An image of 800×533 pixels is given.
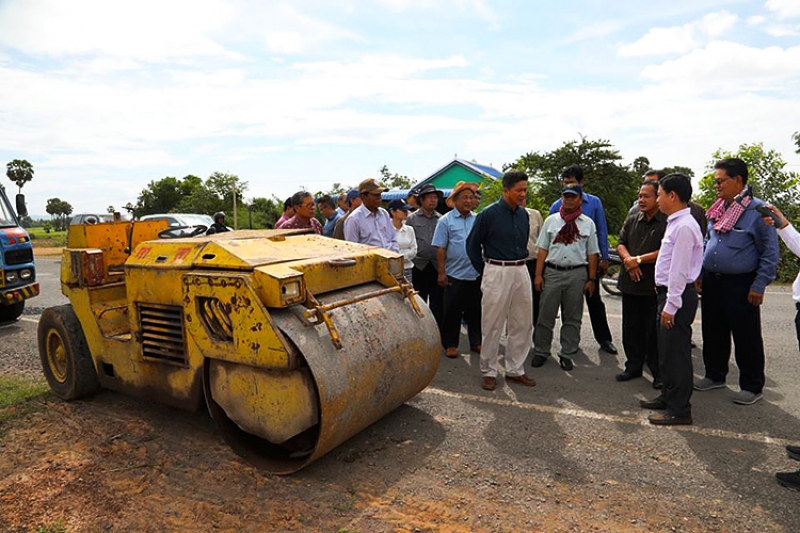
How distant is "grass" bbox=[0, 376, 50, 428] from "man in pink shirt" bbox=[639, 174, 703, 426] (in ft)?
15.7

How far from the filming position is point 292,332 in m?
3.26

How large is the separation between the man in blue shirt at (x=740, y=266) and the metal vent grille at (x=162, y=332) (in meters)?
4.10

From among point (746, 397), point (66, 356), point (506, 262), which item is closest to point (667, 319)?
point (746, 397)

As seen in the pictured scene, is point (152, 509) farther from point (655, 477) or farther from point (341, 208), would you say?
point (341, 208)

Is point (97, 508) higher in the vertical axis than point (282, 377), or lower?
lower

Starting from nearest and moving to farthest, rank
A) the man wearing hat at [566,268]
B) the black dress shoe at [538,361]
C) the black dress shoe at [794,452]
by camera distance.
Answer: the black dress shoe at [794,452] → the man wearing hat at [566,268] → the black dress shoe at [538,361]

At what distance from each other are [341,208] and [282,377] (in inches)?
227

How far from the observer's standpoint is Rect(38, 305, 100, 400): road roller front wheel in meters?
4.58

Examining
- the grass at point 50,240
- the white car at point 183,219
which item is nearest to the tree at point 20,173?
the grass at point 50,240

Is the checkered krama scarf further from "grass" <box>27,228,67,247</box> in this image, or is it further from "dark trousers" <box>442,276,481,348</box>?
"grass" <box>27,228,67,247</box>

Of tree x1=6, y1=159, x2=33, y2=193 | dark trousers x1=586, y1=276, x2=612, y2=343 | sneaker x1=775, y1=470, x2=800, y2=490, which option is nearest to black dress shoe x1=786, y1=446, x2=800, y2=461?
sneaker x1=775, y1=470, x2=800, y2=490

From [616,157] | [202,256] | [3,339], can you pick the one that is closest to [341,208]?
[3,339]

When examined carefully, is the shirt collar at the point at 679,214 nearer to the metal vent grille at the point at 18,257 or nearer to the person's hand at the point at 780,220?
the person's hand at the point at 780,220

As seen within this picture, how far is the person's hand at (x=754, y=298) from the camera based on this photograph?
14.4 feet
